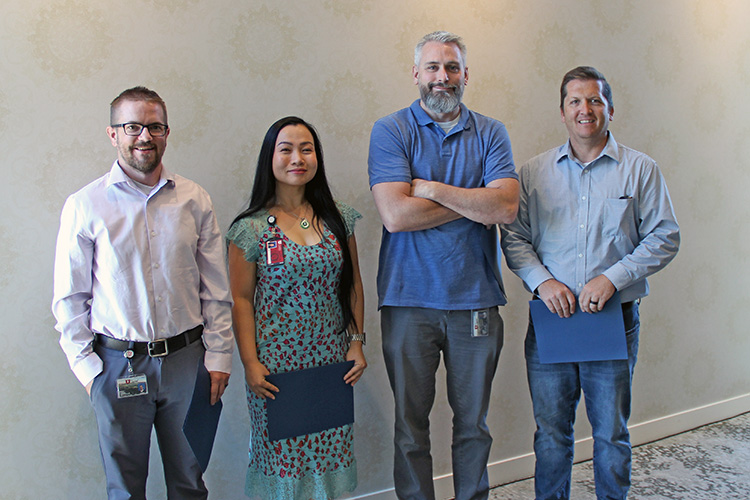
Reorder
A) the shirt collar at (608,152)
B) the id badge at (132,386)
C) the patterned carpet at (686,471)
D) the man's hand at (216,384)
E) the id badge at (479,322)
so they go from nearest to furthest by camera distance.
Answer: the id badge at (132,386) → the man's hand at (216,384) → the id badge at (479,322) → the shirt collar at (608,152) → the patterned carpet at (686,471)

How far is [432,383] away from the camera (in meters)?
2.29

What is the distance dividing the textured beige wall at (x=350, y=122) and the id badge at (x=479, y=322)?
0.65m

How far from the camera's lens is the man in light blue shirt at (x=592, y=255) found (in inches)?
88.6

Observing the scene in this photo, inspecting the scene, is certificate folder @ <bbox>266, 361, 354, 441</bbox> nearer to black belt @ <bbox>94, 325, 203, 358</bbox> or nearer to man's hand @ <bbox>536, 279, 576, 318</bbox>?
black belt @ <bbox>94, 325, 203, 358</bbox>

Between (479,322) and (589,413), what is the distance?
629 mm

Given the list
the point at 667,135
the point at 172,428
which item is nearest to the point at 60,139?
the point at 172,428

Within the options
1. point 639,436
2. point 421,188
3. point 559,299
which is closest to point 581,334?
point 559,299

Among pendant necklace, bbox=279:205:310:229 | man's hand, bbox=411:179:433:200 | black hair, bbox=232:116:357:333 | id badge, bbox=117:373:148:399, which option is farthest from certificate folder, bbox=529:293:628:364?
id badge, bbox=117:373:148:399

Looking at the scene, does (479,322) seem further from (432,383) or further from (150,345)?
(150,345)

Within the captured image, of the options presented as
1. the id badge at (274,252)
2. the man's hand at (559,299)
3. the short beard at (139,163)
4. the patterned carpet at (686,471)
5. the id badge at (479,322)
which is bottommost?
the patterned carpet at (686,471)

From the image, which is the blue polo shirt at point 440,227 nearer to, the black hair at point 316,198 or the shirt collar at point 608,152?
the black hair at point 316,198

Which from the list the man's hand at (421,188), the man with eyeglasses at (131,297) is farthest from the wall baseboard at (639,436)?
the man's hand at (421,188)

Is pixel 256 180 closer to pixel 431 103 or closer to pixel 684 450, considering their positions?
pixel 431 103

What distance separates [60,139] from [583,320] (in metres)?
2.03
